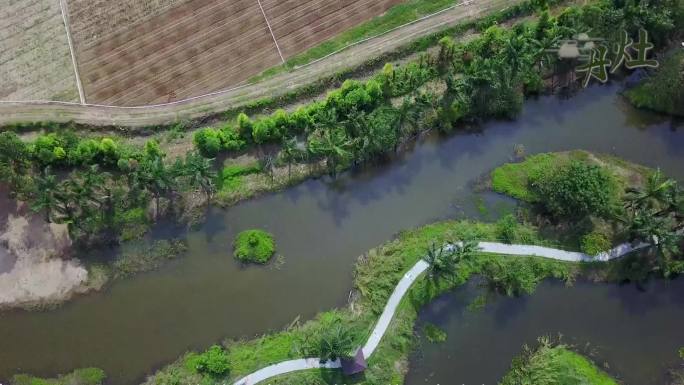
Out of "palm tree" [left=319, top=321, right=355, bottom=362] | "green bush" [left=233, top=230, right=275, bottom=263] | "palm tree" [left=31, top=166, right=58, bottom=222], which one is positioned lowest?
"palm tree" [left=319, top=321, right=355, bottom=362]

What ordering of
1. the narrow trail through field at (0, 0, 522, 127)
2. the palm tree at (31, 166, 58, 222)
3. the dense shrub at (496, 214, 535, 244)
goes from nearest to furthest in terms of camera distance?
the palm tree at (31, 166, 58, 222)
the dense shrub at (496, 214, 535, 244)
the narrow trail through field at (0, 0, 522, 127)

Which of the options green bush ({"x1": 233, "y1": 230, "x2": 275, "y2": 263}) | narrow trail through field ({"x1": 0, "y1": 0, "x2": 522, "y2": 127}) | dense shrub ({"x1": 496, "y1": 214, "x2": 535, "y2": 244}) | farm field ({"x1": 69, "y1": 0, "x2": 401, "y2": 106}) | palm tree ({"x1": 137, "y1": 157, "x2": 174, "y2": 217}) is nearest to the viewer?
palm tree ({"x1": 137, "y1": 157, "x2": 174, "y2": 217})

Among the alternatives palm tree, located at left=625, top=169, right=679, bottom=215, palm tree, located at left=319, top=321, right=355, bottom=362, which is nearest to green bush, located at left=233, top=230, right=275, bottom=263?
palm tree, located at left=319, top=321, right=355, bottom=362

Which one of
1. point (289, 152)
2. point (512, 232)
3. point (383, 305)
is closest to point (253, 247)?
point (289, 152)

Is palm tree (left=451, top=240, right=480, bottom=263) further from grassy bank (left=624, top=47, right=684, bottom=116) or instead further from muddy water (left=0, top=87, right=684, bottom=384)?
grassy bank (left=624, top=47, right=684, bottom=116)

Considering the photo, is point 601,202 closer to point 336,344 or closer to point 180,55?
point 336,344

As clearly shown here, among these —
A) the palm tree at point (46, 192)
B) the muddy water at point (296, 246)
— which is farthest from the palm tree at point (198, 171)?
the palm tree at point (46, 192)
